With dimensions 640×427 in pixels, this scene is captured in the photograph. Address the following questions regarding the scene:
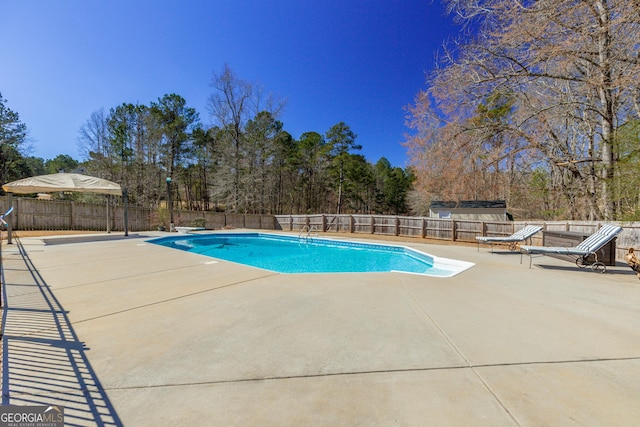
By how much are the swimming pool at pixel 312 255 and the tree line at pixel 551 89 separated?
175 inches

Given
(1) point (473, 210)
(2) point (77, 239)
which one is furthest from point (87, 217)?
(1) point (473, 210)

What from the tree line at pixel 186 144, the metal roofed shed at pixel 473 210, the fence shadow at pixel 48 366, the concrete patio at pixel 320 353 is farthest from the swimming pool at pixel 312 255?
the metal roofed shed at pixel 473 210

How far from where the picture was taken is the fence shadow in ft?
4.53

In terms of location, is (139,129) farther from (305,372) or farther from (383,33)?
(305,372)

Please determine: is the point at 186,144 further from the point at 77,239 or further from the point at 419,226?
the point at 419,226

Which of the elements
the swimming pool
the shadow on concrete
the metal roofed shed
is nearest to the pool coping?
the swimming pool

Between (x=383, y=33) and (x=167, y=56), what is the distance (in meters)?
10.3

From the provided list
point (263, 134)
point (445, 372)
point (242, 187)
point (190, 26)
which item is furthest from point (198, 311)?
point (263, 134)

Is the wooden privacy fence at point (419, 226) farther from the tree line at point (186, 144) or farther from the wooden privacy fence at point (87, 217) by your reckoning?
the wooden privacy fence at point (87, 217)

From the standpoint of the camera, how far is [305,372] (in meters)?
1.74

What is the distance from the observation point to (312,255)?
9.29 m

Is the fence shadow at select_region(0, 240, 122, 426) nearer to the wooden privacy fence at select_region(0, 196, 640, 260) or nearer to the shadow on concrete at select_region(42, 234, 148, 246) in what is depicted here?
the shadow on concrete at select_region(42, 234, 148, 246)

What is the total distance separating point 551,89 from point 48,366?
1271cm

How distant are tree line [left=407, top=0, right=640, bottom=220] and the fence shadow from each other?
8083 millimetres
